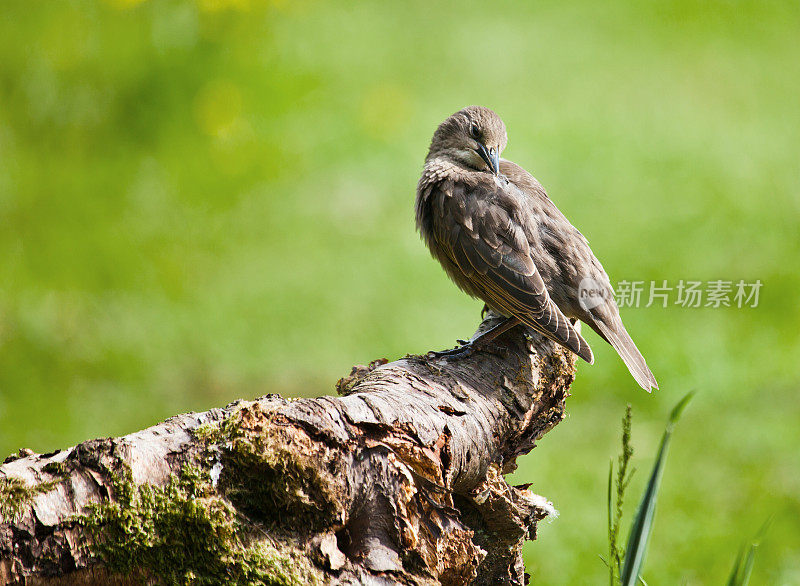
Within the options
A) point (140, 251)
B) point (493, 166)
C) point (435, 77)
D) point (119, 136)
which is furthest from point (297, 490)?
point (435, 77)

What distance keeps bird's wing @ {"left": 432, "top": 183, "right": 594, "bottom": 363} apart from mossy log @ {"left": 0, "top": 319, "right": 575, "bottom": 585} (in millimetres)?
985

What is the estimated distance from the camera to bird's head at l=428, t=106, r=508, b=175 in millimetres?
4324

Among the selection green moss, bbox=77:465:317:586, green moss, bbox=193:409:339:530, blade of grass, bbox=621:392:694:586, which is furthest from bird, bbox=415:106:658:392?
green moss, bbox=77:465:317:586

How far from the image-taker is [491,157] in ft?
14.0

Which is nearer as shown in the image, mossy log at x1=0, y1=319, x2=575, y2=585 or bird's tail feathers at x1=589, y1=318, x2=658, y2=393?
mossy log at x1=0, y1=319, x2=575, y2=585

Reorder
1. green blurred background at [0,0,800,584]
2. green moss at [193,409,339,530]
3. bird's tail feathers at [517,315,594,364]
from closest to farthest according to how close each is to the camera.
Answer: green moss at [193,409,339,530]
bird's tail feathers at [517,315,594,364]
green blurred background at [0,0,800,584]

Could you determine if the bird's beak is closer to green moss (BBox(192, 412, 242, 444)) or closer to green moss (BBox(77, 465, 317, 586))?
green moss (BBox(192, 412, 242, 444))

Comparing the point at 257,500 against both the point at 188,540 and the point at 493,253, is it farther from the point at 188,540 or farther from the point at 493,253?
the point at 493,253

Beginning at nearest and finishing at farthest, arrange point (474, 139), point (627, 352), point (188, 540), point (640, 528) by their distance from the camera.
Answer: point (188, 540), point (640, 528), point (627, 352), point (474, 139)

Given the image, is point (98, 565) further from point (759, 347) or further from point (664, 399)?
point (759, 347)

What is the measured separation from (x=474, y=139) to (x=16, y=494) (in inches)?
122

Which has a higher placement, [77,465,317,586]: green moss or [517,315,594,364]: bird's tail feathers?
[517,315,594,364]: bird's tail feathers

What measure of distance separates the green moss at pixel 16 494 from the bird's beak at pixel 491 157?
280 centimetres

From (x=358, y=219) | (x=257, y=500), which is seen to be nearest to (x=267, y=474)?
(x=257, y=500)
